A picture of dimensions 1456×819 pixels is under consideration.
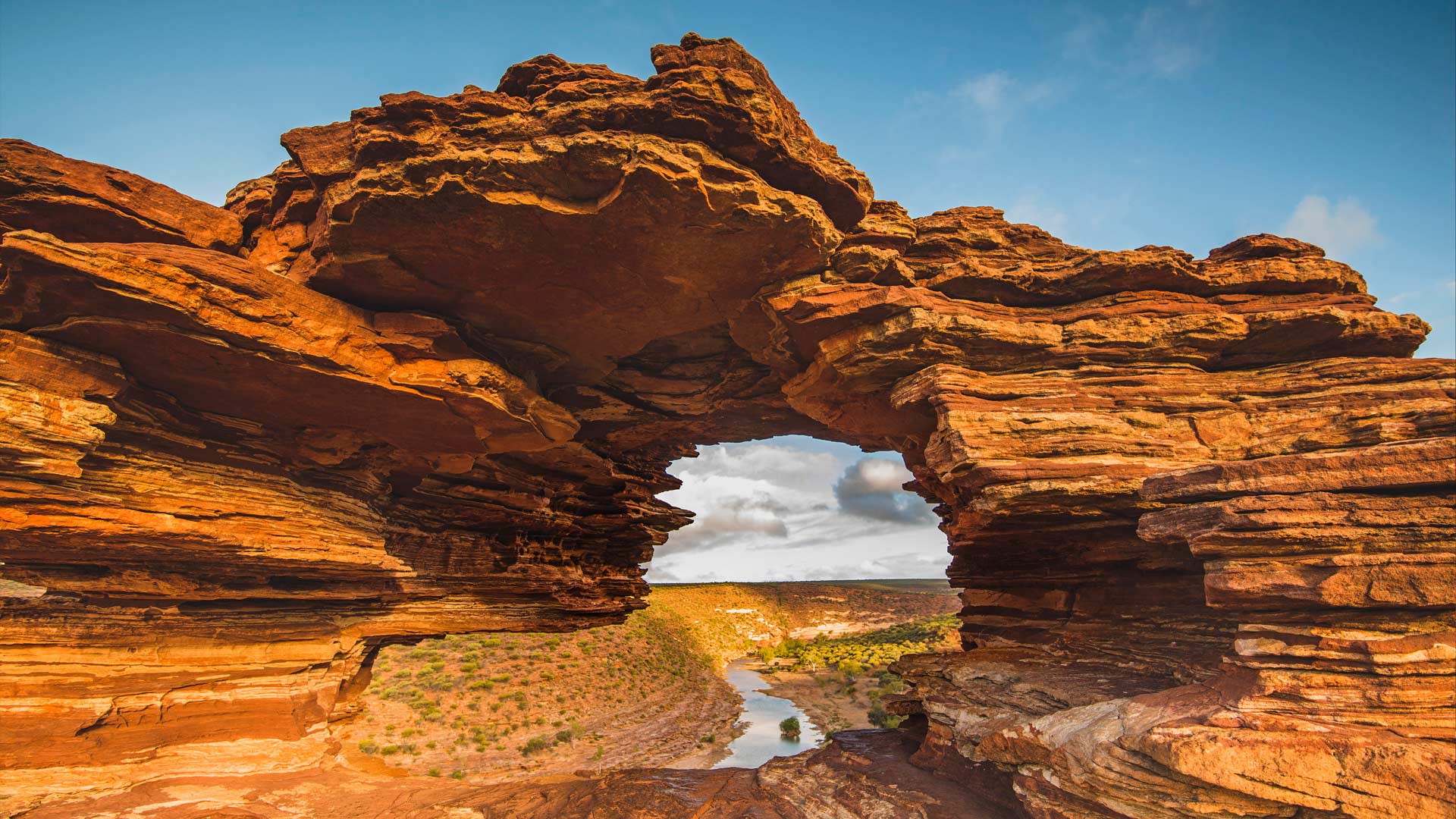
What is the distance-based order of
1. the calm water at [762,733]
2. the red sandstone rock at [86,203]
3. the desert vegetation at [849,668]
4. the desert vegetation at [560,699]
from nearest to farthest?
the red sandstone rock at [86,203], the desert vegetation at [560,699], the calm water at [762,733], the desert vegetation at [849,668]

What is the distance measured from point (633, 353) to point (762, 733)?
90.0 feet

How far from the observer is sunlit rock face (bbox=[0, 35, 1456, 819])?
10180mm

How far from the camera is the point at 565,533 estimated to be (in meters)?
26.1

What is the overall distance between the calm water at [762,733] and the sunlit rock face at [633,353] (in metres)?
14.5

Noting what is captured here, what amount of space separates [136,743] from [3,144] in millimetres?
13385

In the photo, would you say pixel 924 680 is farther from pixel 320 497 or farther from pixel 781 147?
pixel 320 497

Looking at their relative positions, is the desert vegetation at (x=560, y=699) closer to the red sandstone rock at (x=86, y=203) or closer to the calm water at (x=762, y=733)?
the calm water at (x=762, y=733)

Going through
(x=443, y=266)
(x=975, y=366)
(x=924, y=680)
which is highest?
(x=443, y=266)

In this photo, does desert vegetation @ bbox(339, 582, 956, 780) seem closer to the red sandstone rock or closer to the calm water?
the calm water

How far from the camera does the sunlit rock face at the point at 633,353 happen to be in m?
10.2

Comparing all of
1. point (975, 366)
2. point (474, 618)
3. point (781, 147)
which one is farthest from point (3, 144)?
point (975, 366)

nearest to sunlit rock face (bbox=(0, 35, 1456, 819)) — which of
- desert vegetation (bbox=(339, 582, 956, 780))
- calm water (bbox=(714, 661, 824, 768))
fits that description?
desert vegetation (bbox=(339, 582, 956, 780))

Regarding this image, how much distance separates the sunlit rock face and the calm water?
14524mm

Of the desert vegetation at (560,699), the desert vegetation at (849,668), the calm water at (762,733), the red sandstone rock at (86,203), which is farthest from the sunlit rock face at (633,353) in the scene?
the desert vegetation at (849,668)
